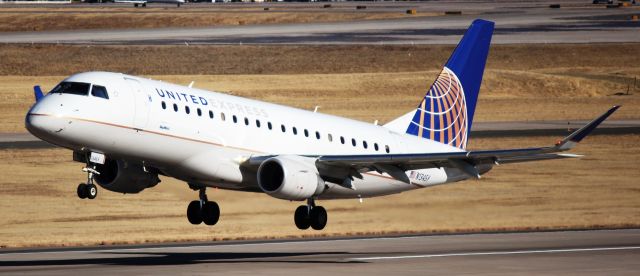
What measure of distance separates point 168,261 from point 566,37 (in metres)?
102

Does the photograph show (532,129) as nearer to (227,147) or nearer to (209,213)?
(209,213)

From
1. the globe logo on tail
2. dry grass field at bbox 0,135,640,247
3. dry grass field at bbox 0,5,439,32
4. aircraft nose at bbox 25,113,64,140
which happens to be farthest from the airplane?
dry grass field at bbox 0,5,439,32

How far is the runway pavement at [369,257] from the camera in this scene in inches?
2041

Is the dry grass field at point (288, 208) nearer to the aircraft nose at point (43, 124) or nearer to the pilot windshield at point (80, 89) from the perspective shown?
the pilot windshield at point (80, 89)

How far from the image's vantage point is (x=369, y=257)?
2282 inches

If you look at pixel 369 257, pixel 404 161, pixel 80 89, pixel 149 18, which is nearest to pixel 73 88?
pixel 80 89

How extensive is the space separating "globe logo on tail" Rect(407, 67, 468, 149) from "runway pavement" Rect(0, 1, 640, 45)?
7902cm

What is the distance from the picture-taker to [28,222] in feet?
215

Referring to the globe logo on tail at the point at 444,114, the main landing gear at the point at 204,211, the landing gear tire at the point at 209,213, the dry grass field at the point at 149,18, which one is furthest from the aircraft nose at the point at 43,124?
the dry grass field at the point at 149,18

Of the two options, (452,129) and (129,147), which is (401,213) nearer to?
(452,129)

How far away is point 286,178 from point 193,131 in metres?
3.89

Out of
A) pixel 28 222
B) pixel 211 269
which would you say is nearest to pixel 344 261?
pixel 211 269

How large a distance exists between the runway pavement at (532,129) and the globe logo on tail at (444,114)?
27104mm

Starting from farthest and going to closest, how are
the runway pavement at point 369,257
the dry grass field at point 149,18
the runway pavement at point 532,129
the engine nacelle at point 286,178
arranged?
the dry grass field at point 149,18 → the runway pavement at point 532,129 → the runway pavement at point 369,257 → the engine nacelle at point 286,178
